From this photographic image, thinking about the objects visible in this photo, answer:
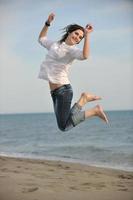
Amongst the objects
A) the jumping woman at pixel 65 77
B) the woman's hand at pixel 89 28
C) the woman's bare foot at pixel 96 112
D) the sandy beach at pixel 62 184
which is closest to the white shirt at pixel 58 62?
the jumping woman at pixel 65 77

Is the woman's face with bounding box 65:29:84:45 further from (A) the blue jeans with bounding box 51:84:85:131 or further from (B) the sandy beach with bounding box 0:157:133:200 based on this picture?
(B) the sandy beach with bounding box 0:157:133:200

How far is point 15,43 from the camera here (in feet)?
10.9

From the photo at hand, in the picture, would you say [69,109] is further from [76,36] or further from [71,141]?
[71,141]

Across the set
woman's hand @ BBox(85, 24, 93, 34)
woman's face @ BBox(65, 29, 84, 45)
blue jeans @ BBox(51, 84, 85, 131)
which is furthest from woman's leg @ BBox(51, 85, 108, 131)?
woman's hand @ BBox(85, 24, 93, 34)

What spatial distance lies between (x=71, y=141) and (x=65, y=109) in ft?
2.43

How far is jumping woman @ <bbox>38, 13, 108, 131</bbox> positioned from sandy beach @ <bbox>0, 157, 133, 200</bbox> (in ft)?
1.50

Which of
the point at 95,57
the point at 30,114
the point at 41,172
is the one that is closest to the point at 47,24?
the point at 95,57

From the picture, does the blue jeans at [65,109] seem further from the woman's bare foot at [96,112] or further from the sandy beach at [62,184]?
the sandy beach at [62,184]

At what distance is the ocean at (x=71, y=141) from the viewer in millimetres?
3422

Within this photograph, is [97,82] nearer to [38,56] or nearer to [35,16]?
[38,56]

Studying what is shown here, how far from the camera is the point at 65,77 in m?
2.98

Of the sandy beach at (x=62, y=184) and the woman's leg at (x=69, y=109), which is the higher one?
the woman's leg at (x=69, y=109)

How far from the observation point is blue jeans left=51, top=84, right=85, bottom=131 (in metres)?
2.90

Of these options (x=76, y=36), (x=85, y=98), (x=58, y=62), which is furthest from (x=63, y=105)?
(x=76, y=36)
